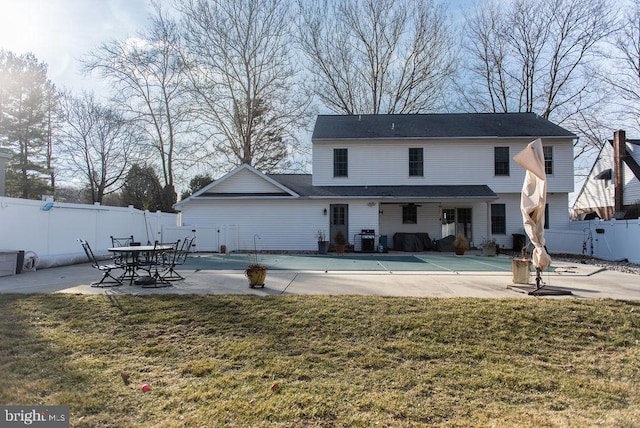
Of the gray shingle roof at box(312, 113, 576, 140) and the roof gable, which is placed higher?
the gray shingle roof at box(312, 113, 576, 140)

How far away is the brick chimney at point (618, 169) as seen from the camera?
22.8 meters

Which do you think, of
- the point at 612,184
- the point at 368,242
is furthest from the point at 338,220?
the point at 612,184

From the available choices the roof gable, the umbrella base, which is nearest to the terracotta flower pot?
the umbrella base

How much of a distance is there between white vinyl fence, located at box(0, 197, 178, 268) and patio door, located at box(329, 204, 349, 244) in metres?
9.52

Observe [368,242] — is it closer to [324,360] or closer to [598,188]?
[324,360]

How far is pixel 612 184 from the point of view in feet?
85.6

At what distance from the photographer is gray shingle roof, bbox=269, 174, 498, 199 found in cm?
1819

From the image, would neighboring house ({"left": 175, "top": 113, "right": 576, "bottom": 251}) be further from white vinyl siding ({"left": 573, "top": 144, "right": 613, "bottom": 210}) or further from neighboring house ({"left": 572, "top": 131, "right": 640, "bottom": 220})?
white vinyl siding ({"left": 573, "top": 144, "right": 613, "bottom": 210})

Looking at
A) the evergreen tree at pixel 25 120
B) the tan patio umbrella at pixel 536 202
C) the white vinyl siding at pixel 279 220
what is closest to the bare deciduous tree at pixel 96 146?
the evergreen tree at pixel 25 120

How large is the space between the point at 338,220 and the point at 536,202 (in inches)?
468

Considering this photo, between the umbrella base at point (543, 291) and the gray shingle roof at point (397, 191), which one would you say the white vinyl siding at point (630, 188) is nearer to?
the gray shingle roof at point (397, 191)

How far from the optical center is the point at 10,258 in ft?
31.9

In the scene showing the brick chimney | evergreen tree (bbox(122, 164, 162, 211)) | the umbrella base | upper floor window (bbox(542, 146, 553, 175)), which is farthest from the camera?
evergreen tree (bbox(122, 164, 162, 211))

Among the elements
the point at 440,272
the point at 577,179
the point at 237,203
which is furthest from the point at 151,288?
the point at 577,179
